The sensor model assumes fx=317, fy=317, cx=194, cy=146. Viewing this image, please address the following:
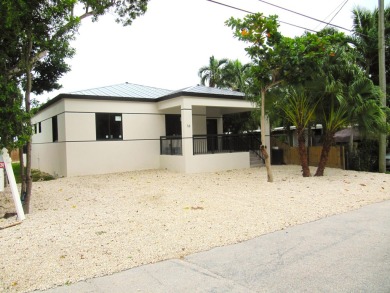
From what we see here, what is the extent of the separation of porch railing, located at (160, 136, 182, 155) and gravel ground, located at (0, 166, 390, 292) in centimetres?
341

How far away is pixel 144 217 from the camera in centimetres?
681

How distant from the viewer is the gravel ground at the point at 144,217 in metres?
4.37

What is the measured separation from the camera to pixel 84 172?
14.6 meters

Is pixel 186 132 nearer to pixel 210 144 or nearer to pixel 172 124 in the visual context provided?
pixel 210 144

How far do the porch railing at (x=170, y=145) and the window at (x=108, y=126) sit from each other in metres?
2.37

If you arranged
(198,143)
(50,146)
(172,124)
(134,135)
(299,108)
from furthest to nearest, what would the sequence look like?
(172,124) → (50,146) → (134,135) → (198,143) → (299,108)

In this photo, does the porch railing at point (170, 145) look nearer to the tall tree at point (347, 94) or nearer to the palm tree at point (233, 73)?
the tall tree at point (347, 94)

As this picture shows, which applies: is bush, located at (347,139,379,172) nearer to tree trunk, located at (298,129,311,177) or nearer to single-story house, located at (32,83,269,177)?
tree trunk, located at (298,129,311,177)

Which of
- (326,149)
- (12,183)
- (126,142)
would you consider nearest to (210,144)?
(126,142)

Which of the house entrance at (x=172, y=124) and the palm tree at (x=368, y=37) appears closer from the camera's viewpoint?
the palm tree at (x=368, y=37)

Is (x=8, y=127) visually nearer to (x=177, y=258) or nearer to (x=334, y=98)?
(x=177, y=258)

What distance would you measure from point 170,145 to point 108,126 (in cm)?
322

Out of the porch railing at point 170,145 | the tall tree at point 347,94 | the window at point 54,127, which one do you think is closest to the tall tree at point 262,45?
the tall tree at point 347,94

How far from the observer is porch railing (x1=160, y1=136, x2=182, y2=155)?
1590 cm
